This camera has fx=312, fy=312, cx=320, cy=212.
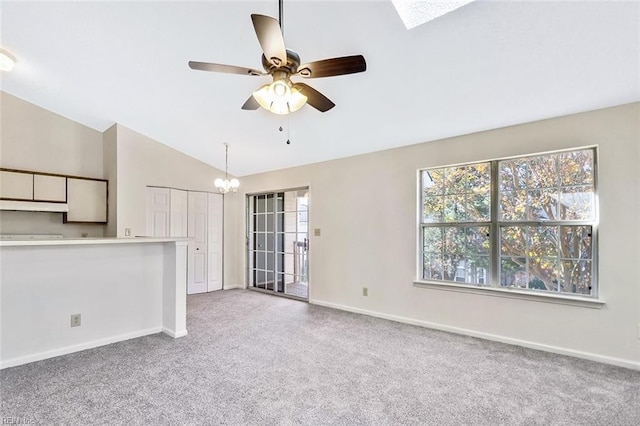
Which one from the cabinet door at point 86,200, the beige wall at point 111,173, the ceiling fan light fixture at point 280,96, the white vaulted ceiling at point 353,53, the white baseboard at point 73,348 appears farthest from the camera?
the beige wall at point 111,173

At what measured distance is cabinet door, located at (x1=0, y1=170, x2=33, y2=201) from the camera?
4.20m

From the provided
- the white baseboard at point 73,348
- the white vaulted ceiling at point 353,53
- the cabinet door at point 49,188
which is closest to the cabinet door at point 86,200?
the cabinet door at point 49,188

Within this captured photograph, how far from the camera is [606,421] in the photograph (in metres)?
2.02

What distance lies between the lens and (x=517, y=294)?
3.28 m

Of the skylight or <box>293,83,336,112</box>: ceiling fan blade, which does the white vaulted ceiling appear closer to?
the skylight

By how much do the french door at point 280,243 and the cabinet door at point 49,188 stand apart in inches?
119

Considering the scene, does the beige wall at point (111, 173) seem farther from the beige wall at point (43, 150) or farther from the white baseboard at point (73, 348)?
the white baseboard at point (73, 348)

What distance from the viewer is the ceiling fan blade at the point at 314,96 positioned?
2162 mm

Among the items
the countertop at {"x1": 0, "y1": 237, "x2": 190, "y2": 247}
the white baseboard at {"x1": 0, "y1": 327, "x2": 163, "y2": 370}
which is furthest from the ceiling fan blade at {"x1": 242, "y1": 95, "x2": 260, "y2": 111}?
the white baseboard at {"x1": 0, "y1": 327, "x2": 163, "y2": 370}

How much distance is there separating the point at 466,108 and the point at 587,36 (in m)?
1.05

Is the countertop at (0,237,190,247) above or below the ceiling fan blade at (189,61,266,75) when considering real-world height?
below

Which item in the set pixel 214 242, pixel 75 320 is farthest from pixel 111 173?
pixel 75 320

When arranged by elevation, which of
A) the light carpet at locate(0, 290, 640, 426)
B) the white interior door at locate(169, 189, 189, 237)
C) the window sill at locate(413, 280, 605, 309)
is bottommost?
the light carpet at locate(0, 290, 640, 426)

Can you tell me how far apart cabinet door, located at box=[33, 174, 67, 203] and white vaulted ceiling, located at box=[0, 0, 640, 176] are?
1.15 metres
